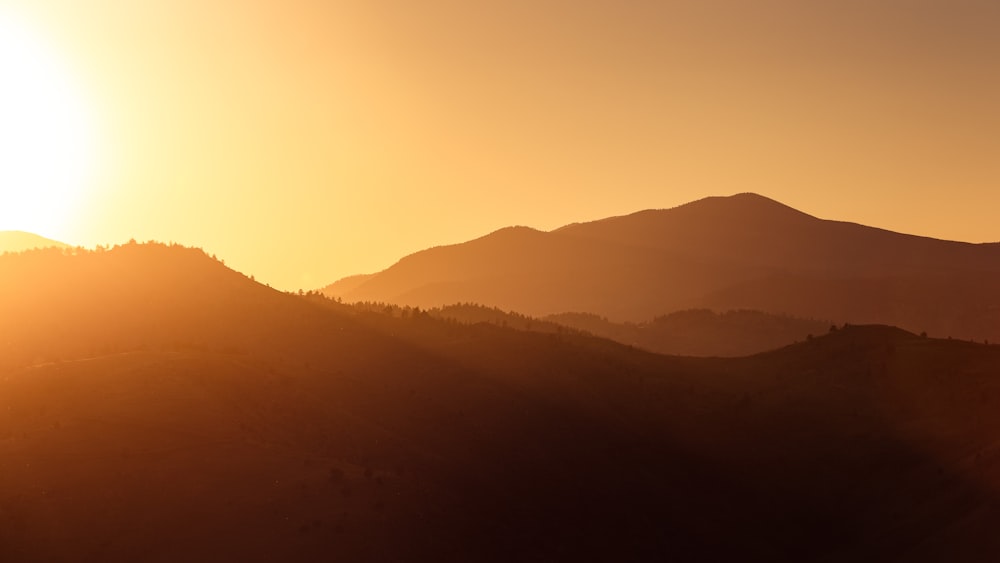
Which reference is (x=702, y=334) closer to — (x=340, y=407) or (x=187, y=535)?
(x=340, y=407)

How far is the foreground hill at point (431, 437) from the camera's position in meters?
21.7

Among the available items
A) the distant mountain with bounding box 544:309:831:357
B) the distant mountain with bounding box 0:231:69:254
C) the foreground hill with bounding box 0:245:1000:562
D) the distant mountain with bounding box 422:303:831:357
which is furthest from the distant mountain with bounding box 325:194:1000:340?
the foreground hill with bounding box 0:245:1000:562

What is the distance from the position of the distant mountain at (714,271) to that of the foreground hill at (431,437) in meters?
76.9

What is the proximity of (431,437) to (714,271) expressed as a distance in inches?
4991

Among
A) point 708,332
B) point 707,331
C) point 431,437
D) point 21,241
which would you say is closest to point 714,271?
point 707,331

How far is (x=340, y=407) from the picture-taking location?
2966cm

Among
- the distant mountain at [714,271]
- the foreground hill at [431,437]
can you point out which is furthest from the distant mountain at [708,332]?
the foreground hill at [431,437]

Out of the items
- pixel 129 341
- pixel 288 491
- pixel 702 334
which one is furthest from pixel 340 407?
pixel 702 334

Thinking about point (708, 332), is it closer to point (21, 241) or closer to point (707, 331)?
point (707, 331)

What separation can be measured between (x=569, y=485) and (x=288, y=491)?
30.0 ft

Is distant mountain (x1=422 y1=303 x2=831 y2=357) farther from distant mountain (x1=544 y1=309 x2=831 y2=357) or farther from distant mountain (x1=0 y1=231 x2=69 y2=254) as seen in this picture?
distant mountain (x1=0 y1=231 x2=69 y2=254)

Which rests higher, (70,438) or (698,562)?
(70,438)

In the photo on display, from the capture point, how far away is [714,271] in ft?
493

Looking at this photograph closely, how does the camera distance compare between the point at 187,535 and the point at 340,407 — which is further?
the point at 340,407
